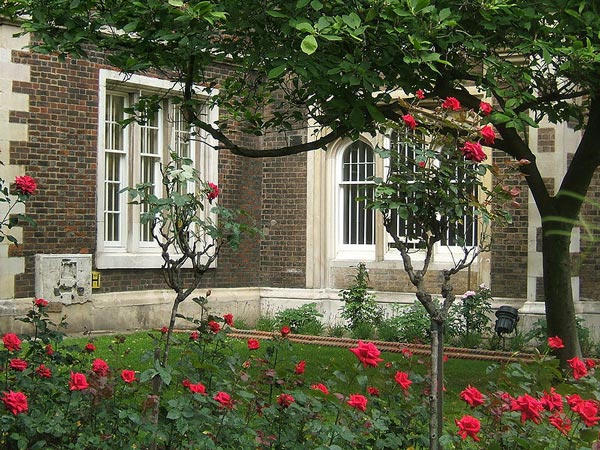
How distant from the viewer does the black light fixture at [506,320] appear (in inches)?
575

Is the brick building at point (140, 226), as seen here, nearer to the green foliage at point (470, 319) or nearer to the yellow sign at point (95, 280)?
the yellow sign at point (95, 280)

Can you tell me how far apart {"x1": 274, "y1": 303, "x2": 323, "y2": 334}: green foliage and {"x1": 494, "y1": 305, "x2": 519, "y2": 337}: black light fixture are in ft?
9.53

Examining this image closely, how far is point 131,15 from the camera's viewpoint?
8.62m

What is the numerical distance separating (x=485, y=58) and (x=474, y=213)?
12.1 feet

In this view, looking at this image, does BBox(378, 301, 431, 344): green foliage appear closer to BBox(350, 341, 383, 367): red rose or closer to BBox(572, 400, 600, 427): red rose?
BBox(350, 341, 383, 367): red rose

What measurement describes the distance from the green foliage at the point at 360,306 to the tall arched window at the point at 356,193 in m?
1.16

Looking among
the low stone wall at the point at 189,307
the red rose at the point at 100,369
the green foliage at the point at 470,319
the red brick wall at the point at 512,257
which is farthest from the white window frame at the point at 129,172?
the red rose at the point at 100,369

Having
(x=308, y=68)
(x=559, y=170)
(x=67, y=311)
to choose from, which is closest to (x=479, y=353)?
(x=559, y=170)

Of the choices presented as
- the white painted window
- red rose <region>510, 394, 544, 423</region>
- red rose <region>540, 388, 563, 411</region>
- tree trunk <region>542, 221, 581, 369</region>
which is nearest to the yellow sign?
the white painted window

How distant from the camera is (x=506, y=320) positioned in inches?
578

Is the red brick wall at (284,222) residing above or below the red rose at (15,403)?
above

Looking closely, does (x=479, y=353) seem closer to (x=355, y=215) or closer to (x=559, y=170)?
(x=559, y=170)

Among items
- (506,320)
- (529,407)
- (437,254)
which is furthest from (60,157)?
(529,407)

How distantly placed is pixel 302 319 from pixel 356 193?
2.49 metres
